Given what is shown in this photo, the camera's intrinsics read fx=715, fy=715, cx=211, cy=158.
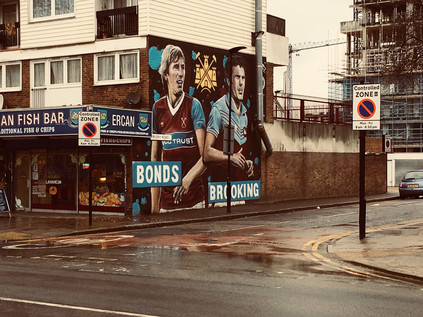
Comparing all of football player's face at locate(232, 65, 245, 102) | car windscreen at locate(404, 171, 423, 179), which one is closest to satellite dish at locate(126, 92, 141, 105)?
football player's face at locate(232, 65, 245, 102)

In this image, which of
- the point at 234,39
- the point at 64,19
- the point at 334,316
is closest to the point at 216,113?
the point at 234,39

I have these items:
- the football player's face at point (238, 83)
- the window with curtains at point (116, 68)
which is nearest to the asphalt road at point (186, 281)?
the window with curtains at point (116, 68)

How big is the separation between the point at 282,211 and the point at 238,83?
6.48 m

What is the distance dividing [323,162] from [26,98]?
1630 centimetres

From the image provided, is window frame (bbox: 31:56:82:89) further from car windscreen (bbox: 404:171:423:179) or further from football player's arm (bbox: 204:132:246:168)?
car windscreen (bbox: 404:171:423:179)

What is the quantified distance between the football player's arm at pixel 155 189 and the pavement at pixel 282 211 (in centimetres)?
74

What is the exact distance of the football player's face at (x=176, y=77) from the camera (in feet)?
92.4

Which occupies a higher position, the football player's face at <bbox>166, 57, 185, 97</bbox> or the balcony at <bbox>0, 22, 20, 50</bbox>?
the balcony at <bbox>0, 22, 20, 50</bbox>

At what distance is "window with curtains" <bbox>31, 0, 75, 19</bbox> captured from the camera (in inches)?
1133

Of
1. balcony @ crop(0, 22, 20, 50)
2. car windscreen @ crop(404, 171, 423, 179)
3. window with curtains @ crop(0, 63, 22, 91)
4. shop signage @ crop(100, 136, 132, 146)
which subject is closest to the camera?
shop signage @ crop(100, 136, 132, 146)

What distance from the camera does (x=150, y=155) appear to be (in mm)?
27391

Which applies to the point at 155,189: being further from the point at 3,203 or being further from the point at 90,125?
the point at 90,125

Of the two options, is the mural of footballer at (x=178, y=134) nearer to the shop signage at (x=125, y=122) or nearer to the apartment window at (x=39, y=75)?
the shop signage at (x=125, y=122)

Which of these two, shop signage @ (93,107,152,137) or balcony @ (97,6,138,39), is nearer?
shop signage @ (93,107,152,137)
